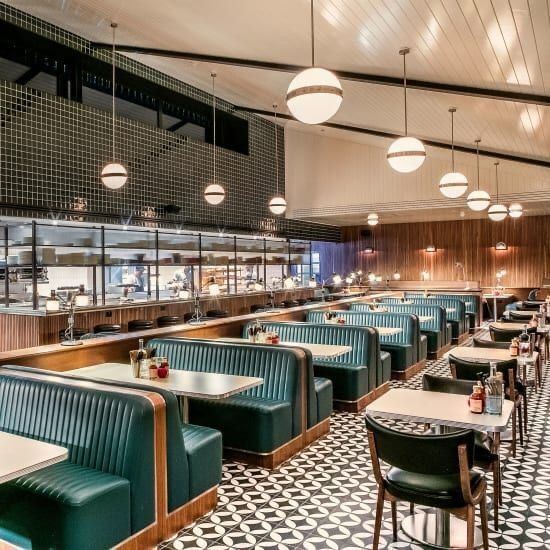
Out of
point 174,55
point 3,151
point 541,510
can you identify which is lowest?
point 541,510

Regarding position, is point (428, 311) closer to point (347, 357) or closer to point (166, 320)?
point (347, 357)

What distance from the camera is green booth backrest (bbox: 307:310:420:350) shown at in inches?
314

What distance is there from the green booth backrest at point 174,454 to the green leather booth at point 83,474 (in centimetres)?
18

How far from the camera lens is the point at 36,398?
3.50 m

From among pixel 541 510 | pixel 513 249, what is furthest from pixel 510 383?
pixel 513 249

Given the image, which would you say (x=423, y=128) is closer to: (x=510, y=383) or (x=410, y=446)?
(x=510, y=383)

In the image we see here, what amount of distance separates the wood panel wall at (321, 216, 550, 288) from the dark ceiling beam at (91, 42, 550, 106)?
10.6m

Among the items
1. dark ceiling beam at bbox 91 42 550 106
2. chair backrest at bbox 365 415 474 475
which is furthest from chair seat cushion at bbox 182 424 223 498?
dark ceiling beam at bbox 91 42 550 106

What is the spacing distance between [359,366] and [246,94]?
724cm

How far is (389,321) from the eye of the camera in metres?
8.19

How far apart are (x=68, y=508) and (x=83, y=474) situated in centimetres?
34

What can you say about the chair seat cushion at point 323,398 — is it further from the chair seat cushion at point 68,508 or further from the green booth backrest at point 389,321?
the chair seat cushion at point 68,508

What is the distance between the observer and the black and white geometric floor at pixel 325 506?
3.28 metres

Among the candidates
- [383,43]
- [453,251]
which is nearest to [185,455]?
[383,43]
